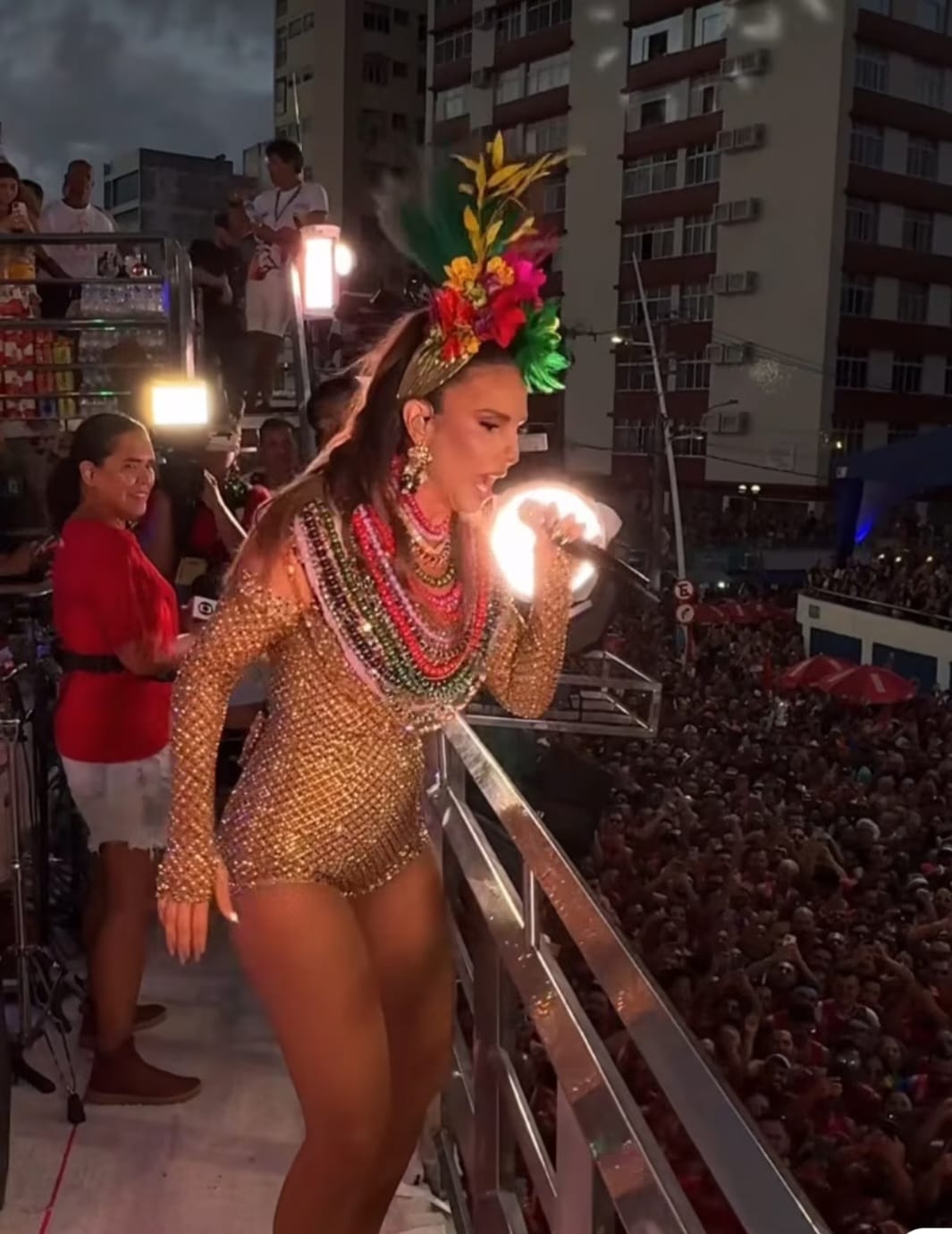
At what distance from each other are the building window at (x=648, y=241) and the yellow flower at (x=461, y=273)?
27926 mm

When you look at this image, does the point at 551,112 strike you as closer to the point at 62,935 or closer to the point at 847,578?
the point at 847,578

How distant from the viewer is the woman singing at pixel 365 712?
1.54m

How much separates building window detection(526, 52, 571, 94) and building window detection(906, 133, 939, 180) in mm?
8635

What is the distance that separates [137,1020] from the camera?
2.70 m

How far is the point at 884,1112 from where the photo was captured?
417 cm

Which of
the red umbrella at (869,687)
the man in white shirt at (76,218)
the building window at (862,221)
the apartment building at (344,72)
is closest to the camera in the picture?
the man in white shirt at (76,218)

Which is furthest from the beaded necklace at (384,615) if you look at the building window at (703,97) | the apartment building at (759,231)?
the building window at (703,97)

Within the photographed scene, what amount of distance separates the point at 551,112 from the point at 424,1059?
3212 centimetres

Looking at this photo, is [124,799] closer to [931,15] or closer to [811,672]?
[811,672]

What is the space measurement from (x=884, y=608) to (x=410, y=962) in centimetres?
1566

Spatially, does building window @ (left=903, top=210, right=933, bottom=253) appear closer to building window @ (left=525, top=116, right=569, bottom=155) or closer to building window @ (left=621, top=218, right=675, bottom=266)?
building window @ (left=621, top=218, right=675, bottom=266)

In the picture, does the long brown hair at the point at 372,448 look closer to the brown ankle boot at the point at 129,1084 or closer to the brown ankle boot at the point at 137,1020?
the brown ankle boot at the point at 129,1084

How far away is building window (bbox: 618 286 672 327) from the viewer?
2836 centimetres

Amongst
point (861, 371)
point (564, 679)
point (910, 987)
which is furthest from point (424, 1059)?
point (861, 371)
